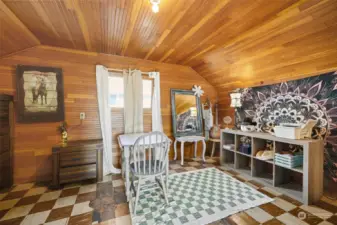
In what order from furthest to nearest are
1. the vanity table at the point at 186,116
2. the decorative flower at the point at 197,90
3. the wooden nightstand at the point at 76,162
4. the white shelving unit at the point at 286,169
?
the decorative flower at the point at 197,90, the vanity table at the point at 186,116, the wooden nightstand at the point at 76,162, the white shelving unit at the point at 286,169

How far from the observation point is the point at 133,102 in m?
3.00

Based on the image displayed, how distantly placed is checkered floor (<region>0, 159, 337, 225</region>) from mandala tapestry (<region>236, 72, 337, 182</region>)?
31.0 inches

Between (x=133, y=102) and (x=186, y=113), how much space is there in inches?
51.8

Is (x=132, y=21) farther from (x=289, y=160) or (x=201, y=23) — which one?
(x=289, y=160)

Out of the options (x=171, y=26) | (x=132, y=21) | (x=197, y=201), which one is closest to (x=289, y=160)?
(x=197, y=201)

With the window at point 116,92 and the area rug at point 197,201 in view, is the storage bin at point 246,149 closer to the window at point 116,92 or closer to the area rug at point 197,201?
the area rug at point 197,201

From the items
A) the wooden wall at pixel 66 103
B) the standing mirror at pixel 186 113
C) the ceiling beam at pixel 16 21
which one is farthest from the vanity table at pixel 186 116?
the ceiling beam at pixel 16 21

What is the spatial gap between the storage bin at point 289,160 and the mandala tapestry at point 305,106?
0.44 m

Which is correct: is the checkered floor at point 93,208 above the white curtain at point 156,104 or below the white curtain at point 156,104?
below

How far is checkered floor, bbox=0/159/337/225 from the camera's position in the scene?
61.5 inches

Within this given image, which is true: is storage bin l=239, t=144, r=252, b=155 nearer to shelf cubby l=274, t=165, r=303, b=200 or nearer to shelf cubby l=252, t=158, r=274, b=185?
shelf cubby l=252, t=158, r=274, b=185

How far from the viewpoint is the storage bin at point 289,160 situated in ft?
6.43

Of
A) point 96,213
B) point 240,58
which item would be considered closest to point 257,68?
point 240,58

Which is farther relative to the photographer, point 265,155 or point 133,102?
point 133,102
